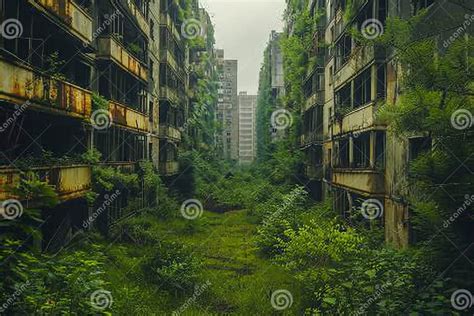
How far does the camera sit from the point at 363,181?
17375mm

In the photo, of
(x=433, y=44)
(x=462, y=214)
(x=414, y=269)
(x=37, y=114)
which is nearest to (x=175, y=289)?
(x=37, y=114)

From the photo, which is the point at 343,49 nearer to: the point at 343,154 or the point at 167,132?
the point at 343,154

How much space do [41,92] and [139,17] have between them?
14.2 m

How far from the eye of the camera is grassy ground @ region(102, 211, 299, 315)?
12.2 m

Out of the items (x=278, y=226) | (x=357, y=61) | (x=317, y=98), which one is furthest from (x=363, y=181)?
(x=317, y=98)

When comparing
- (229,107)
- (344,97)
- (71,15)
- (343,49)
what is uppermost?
(229,107)

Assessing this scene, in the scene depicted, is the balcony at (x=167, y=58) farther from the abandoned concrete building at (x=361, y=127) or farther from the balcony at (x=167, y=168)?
the abandoned concrete building at (x=361, y=127)

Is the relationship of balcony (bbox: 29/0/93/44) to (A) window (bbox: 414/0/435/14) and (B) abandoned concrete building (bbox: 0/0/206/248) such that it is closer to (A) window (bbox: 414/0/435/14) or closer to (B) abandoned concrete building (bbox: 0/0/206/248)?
(B) abandoned concrete building (bbox: 0/0/206/248)

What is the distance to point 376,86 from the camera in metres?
17.4

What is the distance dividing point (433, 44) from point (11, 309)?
8.52 metres

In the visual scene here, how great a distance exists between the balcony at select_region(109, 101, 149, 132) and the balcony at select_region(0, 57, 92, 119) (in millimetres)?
3497

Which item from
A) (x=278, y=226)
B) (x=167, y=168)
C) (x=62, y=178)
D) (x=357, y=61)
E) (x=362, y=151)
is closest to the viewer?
(x=62, y=178)

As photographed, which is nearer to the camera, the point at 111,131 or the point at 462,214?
the point at 462,214

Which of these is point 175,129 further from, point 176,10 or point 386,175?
point 386,175
